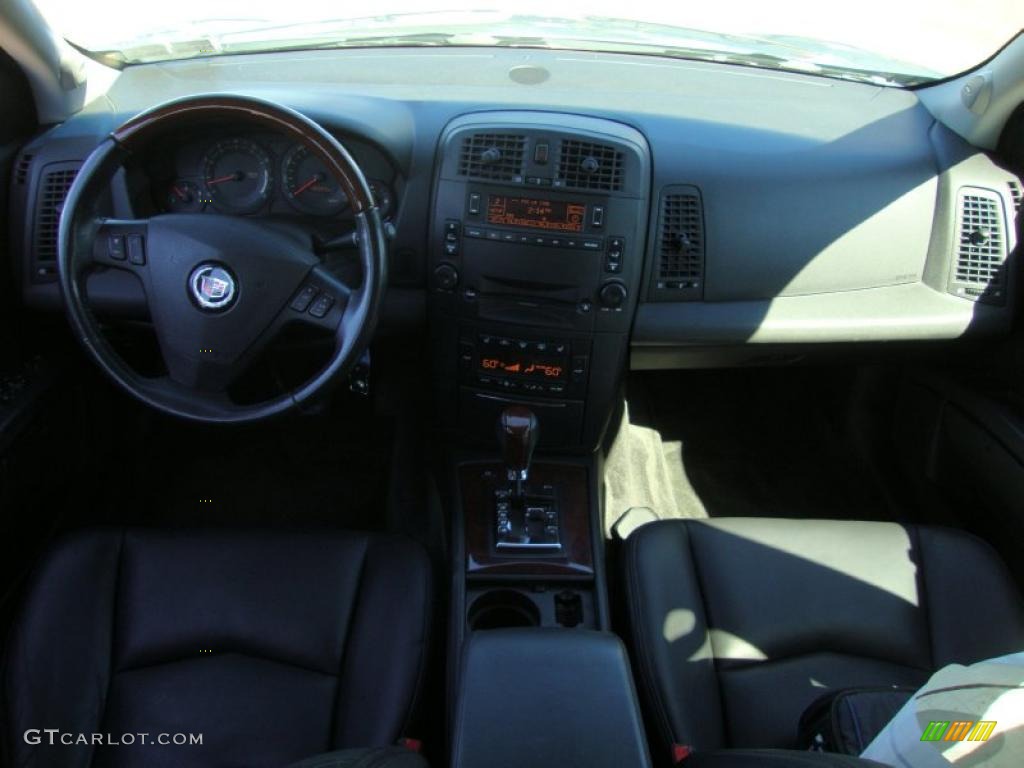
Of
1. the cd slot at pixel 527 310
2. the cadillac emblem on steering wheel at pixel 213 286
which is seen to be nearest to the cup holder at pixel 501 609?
the cd slot at pixel 527 310

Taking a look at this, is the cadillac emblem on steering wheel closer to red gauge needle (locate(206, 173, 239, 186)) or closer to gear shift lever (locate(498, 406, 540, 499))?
red gauge needle (locate(206, 173, 239, 186))

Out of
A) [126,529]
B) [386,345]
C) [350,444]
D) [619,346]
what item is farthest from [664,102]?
[126,529]

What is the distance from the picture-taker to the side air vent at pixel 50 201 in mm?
2223

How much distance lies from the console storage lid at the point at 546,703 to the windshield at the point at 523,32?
1745 mm

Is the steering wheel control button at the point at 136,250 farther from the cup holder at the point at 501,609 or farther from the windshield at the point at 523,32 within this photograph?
the cup holder at the point at 501,609

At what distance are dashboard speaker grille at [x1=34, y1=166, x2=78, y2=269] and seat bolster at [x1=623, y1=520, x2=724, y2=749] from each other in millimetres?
1494

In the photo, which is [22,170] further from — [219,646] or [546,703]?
[546,703]

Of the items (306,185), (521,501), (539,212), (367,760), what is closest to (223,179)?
(306,185)

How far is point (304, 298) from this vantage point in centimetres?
191

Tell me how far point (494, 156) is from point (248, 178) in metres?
0.56

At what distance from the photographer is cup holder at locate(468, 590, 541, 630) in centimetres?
218

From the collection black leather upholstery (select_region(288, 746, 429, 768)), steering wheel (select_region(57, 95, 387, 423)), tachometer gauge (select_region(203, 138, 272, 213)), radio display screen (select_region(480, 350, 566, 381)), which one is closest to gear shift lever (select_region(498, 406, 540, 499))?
radio display screen (select_region(480, 350, 566, 381))
